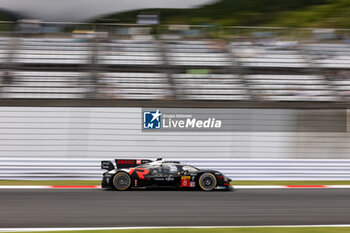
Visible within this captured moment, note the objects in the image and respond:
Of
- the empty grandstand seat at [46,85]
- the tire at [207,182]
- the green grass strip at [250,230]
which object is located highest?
the empty grandstand seat at [46,85]

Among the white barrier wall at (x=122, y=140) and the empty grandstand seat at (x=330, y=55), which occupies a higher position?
the empty grandstand seat at (x=330, y=55)

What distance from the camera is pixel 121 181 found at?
9.89 meters

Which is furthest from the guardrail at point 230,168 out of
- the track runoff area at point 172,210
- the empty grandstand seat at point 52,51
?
the empty grandstand seat at point 52,51

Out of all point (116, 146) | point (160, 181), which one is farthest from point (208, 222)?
point (116, 146)

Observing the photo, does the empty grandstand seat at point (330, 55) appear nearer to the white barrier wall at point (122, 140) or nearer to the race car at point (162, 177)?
the white barrier wall at point (122, 140)

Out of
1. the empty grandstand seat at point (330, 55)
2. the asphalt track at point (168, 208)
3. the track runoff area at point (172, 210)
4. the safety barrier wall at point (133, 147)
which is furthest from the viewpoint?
the empty grandstand seat at point (330, 55)

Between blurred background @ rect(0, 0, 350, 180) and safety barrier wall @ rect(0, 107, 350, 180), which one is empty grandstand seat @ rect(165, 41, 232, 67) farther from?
safety barrier wall @ rect(0, 107, 350, 180)

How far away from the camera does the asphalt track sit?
6.43m

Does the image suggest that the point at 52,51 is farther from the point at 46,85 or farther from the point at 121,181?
the point at 121,181

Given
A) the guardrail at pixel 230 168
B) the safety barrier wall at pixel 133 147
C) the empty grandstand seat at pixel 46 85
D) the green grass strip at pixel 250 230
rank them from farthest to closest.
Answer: the empty grandstand seat at pixel 46 85, the safety barrier wall at pixel 133 147, the guardrail at pixel 230 168, the green grass strip at pixel 250 230

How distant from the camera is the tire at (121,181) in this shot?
9859mm

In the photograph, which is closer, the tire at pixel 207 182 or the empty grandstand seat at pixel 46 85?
the tire at pixel 207 182

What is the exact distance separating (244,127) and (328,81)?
5.51 m

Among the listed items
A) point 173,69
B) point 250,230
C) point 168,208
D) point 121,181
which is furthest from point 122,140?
point 250,230
